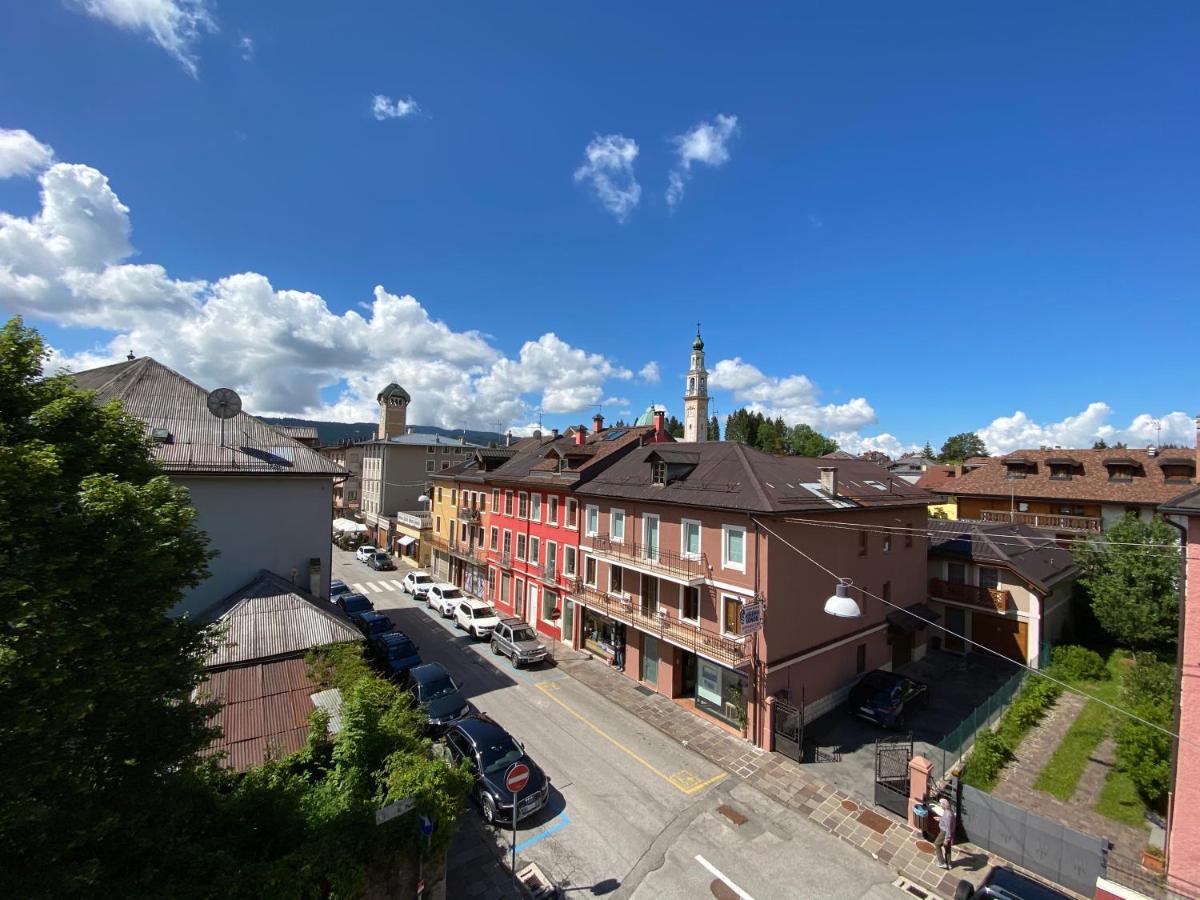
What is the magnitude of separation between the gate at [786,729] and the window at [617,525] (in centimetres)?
903

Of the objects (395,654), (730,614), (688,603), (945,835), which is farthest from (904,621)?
(395,654)

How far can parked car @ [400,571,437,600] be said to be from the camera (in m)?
35.3

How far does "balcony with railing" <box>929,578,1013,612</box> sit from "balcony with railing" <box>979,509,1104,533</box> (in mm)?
11801

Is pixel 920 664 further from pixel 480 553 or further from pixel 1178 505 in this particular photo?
pixel 480 553

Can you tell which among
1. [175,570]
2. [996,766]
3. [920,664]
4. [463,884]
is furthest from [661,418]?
[175,570]

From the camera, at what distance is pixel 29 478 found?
5785 mm

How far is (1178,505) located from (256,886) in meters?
18.0

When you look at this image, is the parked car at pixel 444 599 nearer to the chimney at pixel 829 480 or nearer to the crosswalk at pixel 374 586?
the crosswalk at pixel 374 586

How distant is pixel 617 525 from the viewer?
23547 millimetres

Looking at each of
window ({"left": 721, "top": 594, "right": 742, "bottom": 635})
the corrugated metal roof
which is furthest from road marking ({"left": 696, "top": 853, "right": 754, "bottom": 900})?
the corrugated metal roof

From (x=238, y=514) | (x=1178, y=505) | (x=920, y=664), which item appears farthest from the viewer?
(x=920, y=664)

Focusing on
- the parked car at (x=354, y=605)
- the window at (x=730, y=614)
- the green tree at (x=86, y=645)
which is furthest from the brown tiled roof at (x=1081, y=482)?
the green tree at (x=86, y=645)

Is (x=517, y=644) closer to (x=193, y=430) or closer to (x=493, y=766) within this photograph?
(x=493, y=766)

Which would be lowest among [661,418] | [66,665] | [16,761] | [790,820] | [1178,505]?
[790,820]
